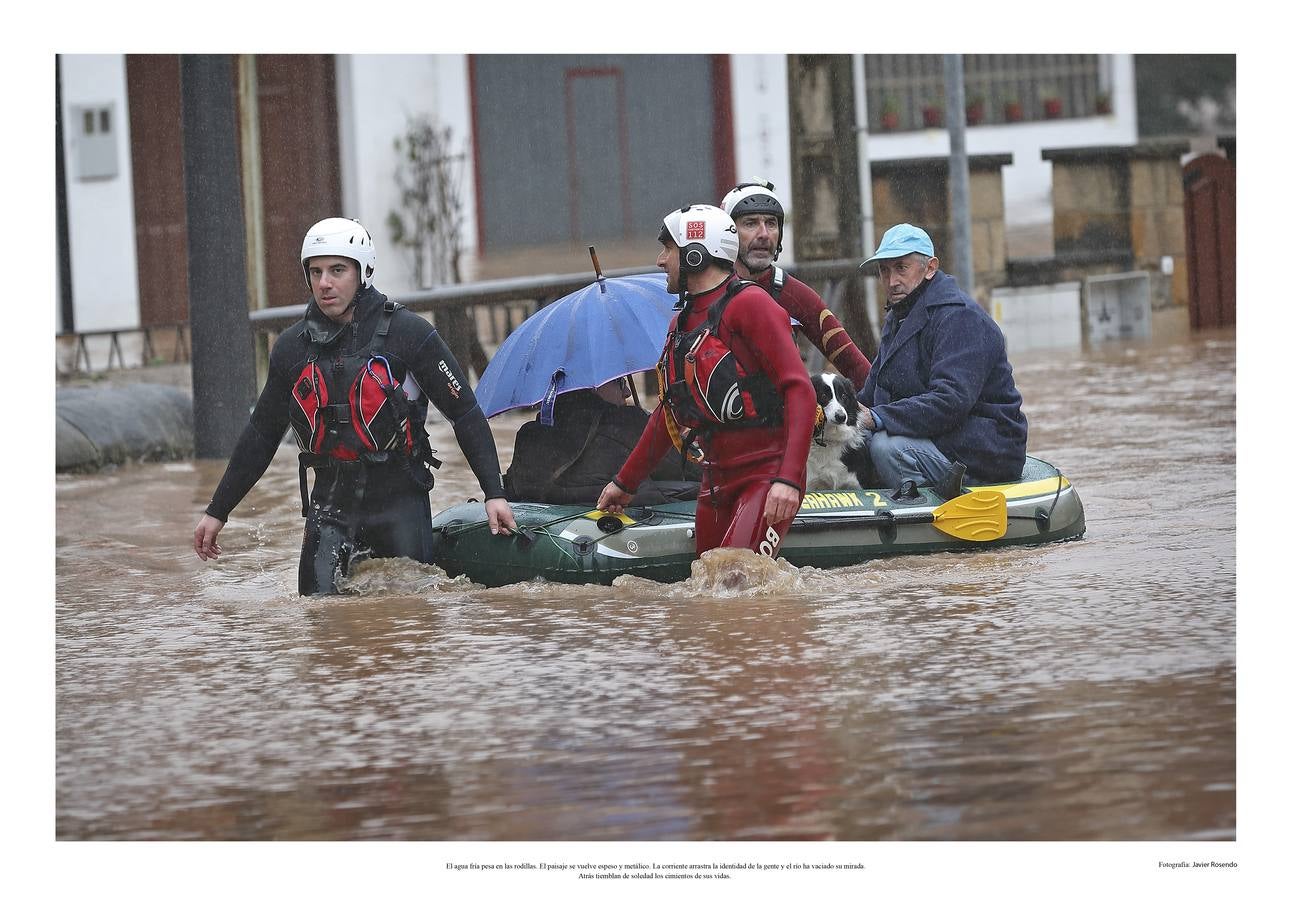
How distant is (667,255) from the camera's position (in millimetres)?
6820

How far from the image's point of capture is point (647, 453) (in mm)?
7152

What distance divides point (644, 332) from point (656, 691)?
2468 mm

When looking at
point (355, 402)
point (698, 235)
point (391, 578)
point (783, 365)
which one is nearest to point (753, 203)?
point (698, 235)

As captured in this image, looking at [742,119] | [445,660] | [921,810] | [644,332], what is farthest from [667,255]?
[742,119]

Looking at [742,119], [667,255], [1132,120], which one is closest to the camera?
[667,255]

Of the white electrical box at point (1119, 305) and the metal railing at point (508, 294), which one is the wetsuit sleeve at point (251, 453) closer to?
the metal railing at point (508, 294)

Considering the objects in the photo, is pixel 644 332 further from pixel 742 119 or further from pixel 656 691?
pixel 742 119

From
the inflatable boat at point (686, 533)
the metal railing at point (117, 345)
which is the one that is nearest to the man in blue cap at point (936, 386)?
the inflatable boat at point (686, 533)

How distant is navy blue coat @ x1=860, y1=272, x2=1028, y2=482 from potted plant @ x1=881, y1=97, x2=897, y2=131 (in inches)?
782

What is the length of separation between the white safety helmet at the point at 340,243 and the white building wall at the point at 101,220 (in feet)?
52.6

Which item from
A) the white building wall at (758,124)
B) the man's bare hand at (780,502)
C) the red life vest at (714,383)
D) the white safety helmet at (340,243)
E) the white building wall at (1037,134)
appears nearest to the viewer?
the man's bare hand at (780,502)

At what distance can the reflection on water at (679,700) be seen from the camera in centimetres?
438

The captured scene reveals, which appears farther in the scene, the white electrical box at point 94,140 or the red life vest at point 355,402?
the white electrical box at point 94,140
